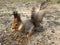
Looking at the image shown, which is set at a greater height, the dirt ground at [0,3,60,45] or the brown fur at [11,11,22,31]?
the brown fur at [11,11,22,31]

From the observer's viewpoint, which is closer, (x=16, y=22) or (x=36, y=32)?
(x=16, y=22)

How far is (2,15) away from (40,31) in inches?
98.9

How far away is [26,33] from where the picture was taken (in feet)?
24.5

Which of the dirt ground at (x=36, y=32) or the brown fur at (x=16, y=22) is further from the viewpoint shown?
the brown fur at (x=16, y=22)

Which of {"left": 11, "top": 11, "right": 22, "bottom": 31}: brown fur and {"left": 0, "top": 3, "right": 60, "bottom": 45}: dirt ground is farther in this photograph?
{"left": 11, "top": 11, "right": 22, "bottom": 31}: brown fur

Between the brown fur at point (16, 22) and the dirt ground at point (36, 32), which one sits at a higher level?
the brown fur at point (16, 22)

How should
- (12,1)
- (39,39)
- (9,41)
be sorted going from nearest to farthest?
(9,41) → (39,39) → (12,1)

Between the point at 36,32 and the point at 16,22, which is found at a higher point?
the point at 16,22

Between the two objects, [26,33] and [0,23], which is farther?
[0,23]

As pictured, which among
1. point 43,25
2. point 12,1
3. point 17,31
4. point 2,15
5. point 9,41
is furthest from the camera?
point 12,1

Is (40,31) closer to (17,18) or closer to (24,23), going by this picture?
(24,23)

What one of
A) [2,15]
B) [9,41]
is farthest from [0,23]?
[9,41]

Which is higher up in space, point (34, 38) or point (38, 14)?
point (38, 14)

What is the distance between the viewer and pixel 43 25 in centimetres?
909
